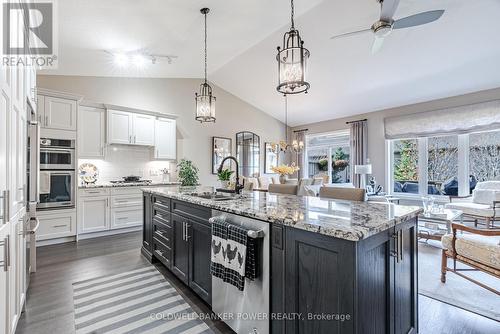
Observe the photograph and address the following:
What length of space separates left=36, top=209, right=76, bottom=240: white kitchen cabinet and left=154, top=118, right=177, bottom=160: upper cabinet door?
2.02 m

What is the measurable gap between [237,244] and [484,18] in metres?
4.74

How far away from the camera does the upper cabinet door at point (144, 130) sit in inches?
207

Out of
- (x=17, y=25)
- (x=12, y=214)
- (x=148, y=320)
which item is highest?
(x=17, y=25)

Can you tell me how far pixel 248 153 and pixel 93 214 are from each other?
15.6ft

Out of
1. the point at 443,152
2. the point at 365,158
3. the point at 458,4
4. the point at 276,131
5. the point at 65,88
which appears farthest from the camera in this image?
the point at 276,131

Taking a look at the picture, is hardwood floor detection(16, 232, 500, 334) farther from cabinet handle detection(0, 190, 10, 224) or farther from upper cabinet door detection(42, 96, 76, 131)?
upper cabinet door detection(42, 96, 76, 131)

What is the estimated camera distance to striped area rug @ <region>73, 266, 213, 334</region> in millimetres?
1951

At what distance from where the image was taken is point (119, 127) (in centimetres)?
500

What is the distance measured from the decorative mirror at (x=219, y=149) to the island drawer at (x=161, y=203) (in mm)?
4098

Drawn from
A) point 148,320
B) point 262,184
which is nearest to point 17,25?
point 148,320

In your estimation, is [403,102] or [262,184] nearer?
[403,102]

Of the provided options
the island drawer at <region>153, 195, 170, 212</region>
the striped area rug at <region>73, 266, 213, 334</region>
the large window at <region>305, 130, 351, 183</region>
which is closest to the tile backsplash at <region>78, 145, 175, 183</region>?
the island drawer at <region>153, 195, 170, 212</region>

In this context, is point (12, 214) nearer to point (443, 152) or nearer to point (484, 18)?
point (484, 18)

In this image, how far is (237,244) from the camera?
1657 millimetres
